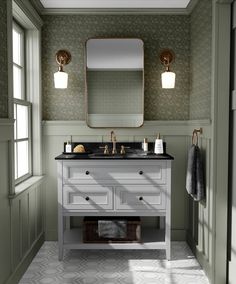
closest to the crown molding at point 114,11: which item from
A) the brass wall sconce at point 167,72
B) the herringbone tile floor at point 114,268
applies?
the brass wall sconce at point 167,72

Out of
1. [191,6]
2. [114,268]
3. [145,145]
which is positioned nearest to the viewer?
[114,268]

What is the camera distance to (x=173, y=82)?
3711mm

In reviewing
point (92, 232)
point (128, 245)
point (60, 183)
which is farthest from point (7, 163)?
point (128, 245)

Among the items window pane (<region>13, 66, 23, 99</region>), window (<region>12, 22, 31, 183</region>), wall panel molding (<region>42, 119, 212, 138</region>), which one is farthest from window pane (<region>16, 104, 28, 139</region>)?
wall panel molding (<region>42, 119, 212, 138</region>)

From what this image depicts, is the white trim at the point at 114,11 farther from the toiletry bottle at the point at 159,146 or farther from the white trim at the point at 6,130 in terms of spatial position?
the white trim at the point at 6,130

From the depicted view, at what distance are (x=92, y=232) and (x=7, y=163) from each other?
1156 millimetres

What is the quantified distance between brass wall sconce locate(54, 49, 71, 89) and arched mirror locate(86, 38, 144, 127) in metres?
0.22

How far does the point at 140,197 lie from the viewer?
327cm

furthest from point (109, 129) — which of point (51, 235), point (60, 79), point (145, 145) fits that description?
point (51, 235)

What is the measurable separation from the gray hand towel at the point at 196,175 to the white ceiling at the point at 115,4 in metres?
1.49

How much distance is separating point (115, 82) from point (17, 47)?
1.02 m

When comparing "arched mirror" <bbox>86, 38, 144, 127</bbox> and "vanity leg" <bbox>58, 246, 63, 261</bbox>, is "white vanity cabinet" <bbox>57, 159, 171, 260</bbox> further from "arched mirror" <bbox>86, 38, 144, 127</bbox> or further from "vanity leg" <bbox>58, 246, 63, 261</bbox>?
"arched mirror" <bbox>86, 38, 144, 127</bbox>

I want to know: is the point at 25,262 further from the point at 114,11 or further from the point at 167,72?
the point at 114,11

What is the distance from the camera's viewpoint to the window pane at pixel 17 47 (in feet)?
11.0
